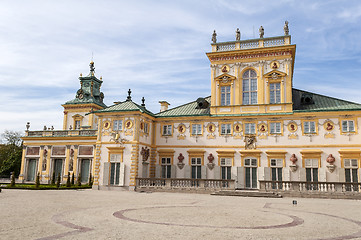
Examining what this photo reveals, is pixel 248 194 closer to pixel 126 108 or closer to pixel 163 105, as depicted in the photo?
pixel 126 108

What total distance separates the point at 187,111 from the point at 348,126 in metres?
15.6

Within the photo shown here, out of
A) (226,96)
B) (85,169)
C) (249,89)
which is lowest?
(85,169)

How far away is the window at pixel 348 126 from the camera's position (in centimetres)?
2828

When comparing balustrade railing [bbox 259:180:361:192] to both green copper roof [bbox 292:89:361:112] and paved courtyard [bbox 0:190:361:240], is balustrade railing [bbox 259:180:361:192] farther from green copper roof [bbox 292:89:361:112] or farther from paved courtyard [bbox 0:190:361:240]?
paved courtyard [bbox 0:190:361:240]

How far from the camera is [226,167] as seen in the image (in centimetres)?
3095

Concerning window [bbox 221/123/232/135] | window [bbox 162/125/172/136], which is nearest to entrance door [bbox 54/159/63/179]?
window [bbox 162/125/172/136]

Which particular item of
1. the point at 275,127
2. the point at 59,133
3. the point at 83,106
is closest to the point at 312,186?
the point at 275,127

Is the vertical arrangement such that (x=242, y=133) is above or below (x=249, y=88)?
below

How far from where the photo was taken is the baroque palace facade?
28.5 metres

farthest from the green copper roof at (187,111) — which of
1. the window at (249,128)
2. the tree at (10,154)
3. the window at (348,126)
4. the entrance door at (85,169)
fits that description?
the tree at (10,154)

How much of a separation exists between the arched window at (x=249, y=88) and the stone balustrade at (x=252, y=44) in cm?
273

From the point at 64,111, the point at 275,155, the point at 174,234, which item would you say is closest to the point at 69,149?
the point at 64,111

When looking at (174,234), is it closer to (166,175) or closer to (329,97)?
(166,175)

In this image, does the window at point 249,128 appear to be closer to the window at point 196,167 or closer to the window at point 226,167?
the window at point 226,167
